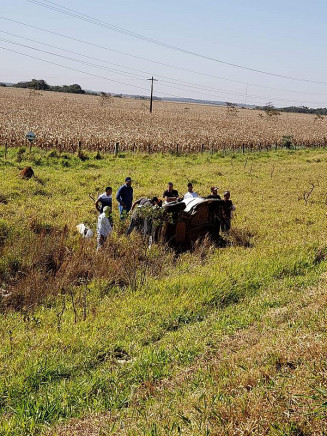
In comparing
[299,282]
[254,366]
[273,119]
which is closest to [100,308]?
[254,366]

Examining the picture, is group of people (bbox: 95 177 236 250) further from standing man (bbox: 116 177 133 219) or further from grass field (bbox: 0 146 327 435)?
grass field (bbox: 0 146 327 435)

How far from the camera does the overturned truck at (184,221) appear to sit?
10312 mm

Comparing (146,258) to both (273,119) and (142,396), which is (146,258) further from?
(273,119)

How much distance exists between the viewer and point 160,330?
6.42 meters

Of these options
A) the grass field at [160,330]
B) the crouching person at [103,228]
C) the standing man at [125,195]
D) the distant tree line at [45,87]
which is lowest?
the grass field at [160,330]

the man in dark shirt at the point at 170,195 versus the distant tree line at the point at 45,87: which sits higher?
the distant tree line at the point at 45,87


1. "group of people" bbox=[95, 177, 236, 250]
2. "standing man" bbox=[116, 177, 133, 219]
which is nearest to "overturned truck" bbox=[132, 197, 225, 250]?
"group of people" bbox=[95, 177, 236, 250]

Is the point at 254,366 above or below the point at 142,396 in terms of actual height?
above

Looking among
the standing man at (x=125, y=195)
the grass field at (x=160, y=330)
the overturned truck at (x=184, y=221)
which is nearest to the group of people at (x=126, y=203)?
the standing man at (x=125, y=195)

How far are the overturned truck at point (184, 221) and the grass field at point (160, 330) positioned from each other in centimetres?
51

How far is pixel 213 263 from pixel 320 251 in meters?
2.72

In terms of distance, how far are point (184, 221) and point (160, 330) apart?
4.76 m

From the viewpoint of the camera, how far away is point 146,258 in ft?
31.3

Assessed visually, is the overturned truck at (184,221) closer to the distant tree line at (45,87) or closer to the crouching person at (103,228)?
the crouching person at (103,228)
